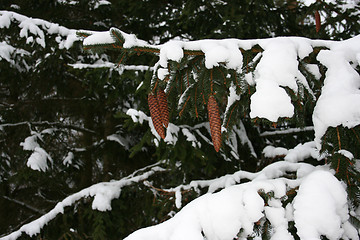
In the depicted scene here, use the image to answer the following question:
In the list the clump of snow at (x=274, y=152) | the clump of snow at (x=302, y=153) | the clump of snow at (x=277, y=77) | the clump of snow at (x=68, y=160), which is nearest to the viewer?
the clump of snow at (x=277, y=77)

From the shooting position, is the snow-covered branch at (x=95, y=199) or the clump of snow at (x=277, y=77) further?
the snow-covered branch at (x=95, y=199)

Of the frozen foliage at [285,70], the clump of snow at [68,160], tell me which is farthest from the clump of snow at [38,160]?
the frozen foliage at [285,70]

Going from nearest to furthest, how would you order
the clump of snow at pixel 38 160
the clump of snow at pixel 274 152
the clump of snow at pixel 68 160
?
the clump of snow at pixel 274 152, the clump of snow at pixel 38 160, the clump of snow at pixel 68 160

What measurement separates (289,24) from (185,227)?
420 centimetres

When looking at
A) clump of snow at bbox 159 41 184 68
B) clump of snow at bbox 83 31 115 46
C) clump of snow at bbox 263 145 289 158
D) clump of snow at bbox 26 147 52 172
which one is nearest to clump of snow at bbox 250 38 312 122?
clump of snow at bbox 159 41 184 68

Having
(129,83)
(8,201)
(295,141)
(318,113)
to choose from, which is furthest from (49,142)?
(318,113)

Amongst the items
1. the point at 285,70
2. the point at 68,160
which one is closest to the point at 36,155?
the point at 68,160

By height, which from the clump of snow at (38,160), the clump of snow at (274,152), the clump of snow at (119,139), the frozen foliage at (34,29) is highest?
the frozen foliage at (34,29)

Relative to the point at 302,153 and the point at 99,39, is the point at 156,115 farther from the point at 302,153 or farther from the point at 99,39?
the point at 302,153

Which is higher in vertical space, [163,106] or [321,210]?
[163,106]

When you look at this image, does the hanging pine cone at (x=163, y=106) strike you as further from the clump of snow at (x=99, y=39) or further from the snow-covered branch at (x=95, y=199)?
the snow-covered branch at (x=95, y=199)

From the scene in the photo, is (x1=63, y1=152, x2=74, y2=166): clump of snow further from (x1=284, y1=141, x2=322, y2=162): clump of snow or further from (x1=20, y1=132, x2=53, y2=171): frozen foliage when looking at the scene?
(x1=284, y1=141, x2=322, y2=162): clump of snow

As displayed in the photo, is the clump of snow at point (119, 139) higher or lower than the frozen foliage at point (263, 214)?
lower

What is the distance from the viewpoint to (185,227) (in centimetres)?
130
